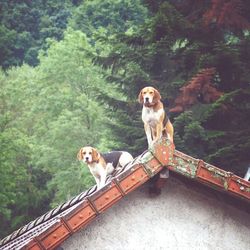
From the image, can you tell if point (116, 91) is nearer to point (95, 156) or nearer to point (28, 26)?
point (95, 156)

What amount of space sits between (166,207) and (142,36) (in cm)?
1563

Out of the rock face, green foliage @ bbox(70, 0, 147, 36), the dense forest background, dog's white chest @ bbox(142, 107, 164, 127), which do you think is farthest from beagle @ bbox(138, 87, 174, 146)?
green foliage @ bbox(70, 0, 147, 36)

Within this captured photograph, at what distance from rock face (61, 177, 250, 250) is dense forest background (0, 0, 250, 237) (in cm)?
1112

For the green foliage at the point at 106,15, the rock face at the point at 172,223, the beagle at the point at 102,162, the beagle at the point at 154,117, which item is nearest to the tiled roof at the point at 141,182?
the rock face at the point at 172,223

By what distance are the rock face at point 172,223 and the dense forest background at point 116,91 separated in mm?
11122

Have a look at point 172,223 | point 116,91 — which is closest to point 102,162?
Result: point 172,223

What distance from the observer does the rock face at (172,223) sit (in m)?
8.28

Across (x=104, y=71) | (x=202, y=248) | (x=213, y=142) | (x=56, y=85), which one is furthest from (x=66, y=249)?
(x=56, y=85)

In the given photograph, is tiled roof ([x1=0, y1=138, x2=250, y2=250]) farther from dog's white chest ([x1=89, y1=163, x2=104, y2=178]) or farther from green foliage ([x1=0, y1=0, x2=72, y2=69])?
green foliage ([x1=0, y1=0, x2=72, y2=69])

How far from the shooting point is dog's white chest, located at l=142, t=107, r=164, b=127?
10.8 m

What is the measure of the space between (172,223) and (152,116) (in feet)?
8.75

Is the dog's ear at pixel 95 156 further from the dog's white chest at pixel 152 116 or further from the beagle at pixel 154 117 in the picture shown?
the dog's white chest at pixel 152 116

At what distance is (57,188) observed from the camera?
45.8 meters

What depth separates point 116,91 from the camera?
24.4 metres
